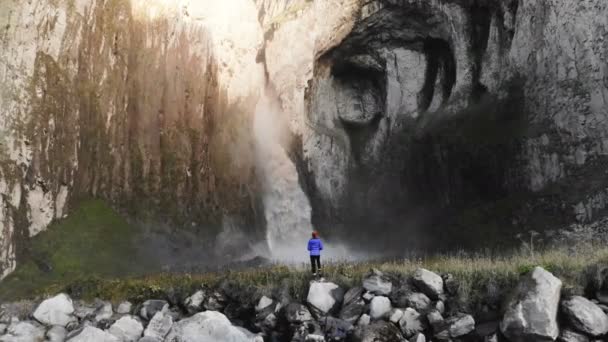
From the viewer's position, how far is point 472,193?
20062mm

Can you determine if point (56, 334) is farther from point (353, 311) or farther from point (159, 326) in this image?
point (353, 311)

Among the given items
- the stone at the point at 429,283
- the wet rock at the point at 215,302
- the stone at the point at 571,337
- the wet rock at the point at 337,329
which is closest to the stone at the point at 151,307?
the wet rock at the point at 215,302

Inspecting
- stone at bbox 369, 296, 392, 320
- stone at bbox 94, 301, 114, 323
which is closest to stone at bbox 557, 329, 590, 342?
stone at bbox 369, 296, 392, 320

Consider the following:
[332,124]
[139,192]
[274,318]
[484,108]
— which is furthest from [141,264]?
[484,108]

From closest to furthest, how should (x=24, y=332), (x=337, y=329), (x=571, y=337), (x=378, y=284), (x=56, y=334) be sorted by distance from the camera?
(x=571, y=337) < (x=337, y=329) < (x=378, y=284) < (x=56, y=334) < (x=24, y=332)

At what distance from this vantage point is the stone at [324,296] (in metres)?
10.8

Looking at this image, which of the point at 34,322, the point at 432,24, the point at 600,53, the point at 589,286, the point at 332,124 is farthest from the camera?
the point at 332,124

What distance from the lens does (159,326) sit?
11672 millimetres

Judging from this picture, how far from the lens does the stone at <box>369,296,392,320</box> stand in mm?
10234

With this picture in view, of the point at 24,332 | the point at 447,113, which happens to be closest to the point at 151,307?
the point at 24,332

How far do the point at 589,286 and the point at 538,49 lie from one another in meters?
11.8

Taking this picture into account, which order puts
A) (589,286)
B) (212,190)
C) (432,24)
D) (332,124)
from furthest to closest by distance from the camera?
(332,124)
(432,24)
(212,190)
(589,286)

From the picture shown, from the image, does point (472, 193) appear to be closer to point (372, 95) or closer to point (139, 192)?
point (372, 95)

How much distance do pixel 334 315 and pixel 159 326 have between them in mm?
3734
